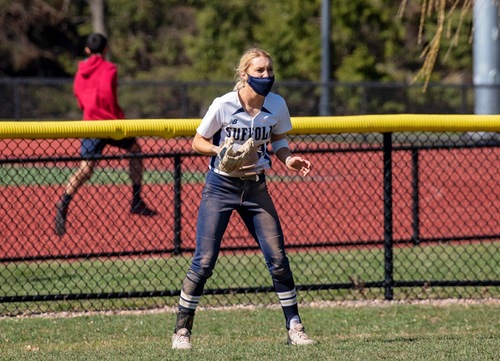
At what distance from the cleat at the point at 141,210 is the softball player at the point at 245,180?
3.52 metres

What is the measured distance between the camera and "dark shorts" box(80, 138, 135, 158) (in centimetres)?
881

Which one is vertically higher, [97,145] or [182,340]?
[97,145]

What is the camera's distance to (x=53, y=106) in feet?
80.1

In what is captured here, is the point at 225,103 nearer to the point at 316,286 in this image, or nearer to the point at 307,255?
the point at 316,286

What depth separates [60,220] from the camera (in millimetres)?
9234

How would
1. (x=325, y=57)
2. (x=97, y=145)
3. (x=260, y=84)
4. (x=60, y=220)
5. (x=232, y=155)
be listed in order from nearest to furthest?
1. (x=232, y=155)
2. (x=260, y=84)
3. (x=97, y=145)
4. (x=60, y=220)
5. (x=325, y=57)

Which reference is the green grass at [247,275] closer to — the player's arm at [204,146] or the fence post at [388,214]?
the fence post at [388,214]

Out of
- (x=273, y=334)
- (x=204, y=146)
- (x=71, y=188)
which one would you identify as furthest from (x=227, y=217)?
(x=71, y=188)

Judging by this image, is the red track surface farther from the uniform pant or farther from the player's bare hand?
the player's bare hand

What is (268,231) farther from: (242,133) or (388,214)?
(388,214)

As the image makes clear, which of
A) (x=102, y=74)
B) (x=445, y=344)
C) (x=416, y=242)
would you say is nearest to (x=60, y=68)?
(x=102, y=74)

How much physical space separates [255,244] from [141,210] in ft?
4.27

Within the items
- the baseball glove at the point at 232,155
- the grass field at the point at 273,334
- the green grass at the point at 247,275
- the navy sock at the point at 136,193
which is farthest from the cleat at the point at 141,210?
the baseball glove at the point at 232,155

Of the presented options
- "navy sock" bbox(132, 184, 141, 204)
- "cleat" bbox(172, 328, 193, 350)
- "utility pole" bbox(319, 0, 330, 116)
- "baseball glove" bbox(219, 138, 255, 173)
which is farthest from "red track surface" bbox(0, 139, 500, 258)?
"utility pole" bbox(319, 0, 330, 116)
